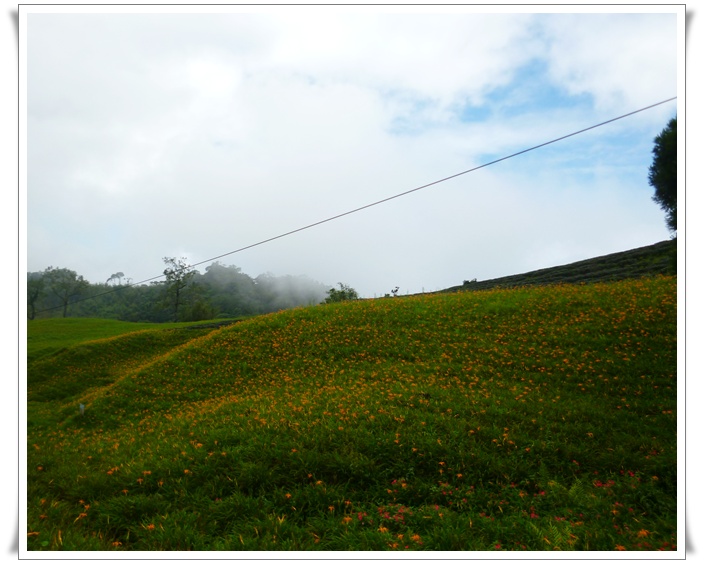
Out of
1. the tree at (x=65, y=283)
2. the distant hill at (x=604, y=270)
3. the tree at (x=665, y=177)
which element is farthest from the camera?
the distant hill at (x=604, y=270)

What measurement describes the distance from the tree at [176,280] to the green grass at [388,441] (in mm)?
1621

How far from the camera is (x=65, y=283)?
21.3 feet

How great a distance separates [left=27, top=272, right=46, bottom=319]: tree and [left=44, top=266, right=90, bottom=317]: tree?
0.44 feet

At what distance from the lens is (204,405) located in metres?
7.12

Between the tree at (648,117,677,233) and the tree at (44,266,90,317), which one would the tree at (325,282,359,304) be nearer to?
the tree at (44,266,90,317)

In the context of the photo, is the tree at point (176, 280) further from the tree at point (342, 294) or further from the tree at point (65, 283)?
the tree at point (342, 294)

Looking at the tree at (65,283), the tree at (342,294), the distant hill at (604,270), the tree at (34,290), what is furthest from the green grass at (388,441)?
the tree at (342,294)

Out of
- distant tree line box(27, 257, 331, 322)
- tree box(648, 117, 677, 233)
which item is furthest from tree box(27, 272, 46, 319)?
tree box(648, 117, 677, 233)

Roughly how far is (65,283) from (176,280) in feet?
7.34

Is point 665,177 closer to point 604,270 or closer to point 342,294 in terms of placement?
point 604,270

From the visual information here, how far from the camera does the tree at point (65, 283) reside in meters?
5.79

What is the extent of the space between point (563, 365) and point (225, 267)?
6.85 meters

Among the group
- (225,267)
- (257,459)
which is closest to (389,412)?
(257,459)
